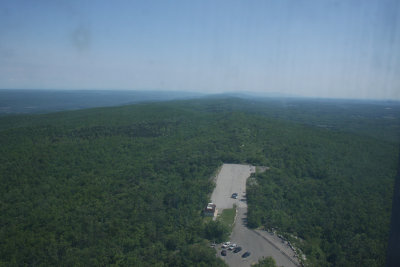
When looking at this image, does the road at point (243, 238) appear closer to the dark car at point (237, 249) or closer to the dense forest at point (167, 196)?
the dark car at point (237, 249)

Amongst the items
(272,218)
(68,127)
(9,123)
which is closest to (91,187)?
(272,218)

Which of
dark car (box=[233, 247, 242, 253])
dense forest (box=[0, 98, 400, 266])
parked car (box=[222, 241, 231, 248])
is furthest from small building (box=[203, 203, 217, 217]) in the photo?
dark car (box=[233, 247, 242, 253])

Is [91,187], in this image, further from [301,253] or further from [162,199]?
[301,253]

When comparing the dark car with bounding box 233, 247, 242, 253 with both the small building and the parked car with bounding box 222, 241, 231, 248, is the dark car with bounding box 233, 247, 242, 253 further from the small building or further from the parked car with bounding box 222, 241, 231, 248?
the small building

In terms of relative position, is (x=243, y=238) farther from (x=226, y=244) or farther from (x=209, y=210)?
(x=209, y=210)

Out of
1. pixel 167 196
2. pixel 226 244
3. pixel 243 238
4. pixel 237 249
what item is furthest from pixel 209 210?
pixel 237 249

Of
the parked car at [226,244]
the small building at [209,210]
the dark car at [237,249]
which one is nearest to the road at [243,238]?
the dark car at [237,249]
